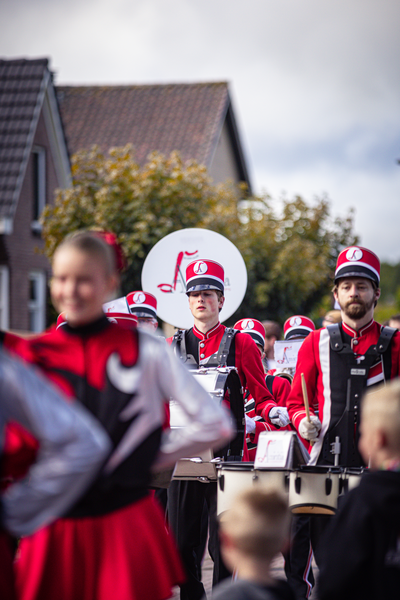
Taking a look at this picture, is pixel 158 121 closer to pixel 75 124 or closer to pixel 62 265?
pixel 75 124

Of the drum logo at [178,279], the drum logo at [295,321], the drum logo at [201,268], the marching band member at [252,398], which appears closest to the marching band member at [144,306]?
the drum logo at [178,279]

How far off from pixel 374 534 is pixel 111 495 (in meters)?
0.89

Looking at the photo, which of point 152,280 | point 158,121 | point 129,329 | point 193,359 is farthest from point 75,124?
point 129,329

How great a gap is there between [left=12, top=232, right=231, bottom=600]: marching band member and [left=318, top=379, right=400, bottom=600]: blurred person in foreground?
50cm

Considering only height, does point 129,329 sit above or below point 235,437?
above

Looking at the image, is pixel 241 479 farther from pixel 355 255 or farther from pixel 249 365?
pixel 355 255

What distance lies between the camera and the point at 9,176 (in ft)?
59.7

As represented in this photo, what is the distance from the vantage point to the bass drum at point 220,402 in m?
4.42

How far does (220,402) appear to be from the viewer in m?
4.33

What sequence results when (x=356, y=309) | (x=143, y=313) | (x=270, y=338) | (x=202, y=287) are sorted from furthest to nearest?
(x=270, y=338) < (x=143, y=313) < (x=202, y=287) < (x=356, y=309)

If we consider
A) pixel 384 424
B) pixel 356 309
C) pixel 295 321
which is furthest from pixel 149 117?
pixel 384 424

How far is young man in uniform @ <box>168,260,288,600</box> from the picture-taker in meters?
4.81

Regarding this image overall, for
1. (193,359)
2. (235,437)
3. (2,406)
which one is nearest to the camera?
(2,406)

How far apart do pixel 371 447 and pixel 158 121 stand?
26974mm
